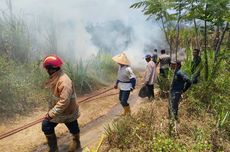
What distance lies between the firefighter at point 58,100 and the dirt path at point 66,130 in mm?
800

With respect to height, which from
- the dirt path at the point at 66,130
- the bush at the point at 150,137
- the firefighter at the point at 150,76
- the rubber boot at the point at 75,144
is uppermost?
the firefighter at the point at 150,76

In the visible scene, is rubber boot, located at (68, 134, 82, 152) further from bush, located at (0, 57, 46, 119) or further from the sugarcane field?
bush, located at (0, 57, 46, 119)

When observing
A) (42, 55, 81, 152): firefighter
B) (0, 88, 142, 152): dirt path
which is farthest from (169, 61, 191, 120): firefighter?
(42, 55, 81, 152): firefighter

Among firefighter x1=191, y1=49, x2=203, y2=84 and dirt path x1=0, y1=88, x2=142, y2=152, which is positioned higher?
firefighter x1=191, y1=49, x2=203, y2=84

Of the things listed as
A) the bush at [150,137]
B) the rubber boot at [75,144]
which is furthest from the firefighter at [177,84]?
the rubber boot at [75,144]

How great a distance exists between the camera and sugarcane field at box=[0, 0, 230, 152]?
19.4ft

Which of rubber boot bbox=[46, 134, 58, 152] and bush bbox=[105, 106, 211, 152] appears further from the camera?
rubber boot bbox=[46, 134, 58, 152]

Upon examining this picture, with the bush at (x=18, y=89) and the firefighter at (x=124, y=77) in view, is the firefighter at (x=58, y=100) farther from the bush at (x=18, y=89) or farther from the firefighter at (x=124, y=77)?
the bush at (x=18, y=89)

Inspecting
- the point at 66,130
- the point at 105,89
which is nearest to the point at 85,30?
the point at 105,89

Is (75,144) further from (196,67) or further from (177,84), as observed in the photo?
(196,67)

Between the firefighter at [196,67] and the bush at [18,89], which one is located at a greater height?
the firefighter at [196,67]

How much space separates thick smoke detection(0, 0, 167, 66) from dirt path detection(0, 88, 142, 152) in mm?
3969

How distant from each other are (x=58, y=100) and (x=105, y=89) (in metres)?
6.41

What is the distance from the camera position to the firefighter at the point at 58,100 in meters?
5.57
